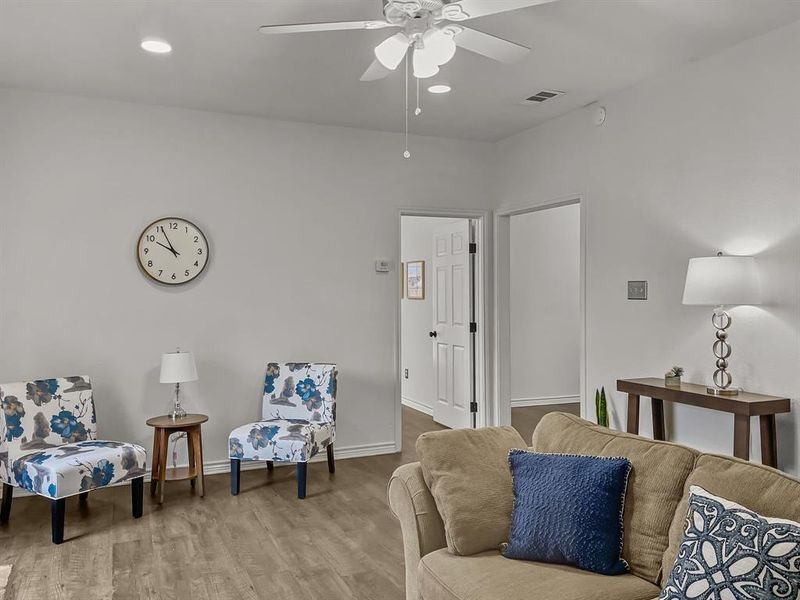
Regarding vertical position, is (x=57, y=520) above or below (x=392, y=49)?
below

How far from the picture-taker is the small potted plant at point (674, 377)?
3.68 meters

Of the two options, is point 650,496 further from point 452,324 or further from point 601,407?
point 452,324

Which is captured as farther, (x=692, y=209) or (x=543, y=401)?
(x=543, y=401)

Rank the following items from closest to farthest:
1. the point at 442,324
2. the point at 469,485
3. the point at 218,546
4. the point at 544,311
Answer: the point at 469,485
the point at 218,546
the point at 442,324
the point at 544,311

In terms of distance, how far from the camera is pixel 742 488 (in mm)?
1858

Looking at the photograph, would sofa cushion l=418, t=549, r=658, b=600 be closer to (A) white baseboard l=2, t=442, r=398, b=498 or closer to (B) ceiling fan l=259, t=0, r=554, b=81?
(B) ceiling fan l=259, t=0, r=554, b=81

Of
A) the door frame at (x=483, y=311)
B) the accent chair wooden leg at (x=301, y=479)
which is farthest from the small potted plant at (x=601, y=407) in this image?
the accent chair wooden leg at (x=301, y=479)

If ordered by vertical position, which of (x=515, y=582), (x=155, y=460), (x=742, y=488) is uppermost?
(x=742, y=488)

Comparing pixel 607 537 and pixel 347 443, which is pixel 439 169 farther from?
pixel 607 537

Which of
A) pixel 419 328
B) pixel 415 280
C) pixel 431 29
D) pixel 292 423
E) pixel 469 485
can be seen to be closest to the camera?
pixel 469 485

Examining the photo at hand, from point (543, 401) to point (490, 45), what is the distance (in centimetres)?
573

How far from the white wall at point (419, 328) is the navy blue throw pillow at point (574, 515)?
15.5 feet

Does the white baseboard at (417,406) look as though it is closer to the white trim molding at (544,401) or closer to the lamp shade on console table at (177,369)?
the white trim molding at (544,401)

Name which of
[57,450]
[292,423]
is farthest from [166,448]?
[292,423]
